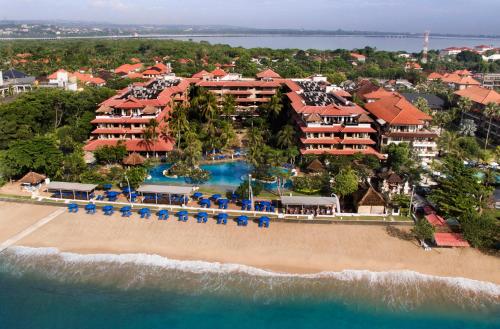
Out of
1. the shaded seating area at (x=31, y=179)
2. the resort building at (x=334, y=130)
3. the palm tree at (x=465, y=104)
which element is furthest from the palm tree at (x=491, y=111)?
the shaded seating area at (x=31, y=179)

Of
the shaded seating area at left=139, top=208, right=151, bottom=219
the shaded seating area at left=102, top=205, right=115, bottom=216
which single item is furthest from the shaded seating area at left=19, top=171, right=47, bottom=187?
the shaded seating area at left=139, top=208, right=151, bottom=219

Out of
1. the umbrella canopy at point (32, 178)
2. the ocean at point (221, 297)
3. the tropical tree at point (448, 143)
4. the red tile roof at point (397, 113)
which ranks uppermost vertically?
the red tile roof at point (397, 113)

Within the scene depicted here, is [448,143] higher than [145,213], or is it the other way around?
[448,143]

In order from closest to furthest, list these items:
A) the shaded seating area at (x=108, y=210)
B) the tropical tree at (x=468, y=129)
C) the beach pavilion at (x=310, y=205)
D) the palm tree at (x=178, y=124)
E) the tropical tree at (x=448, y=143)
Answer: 1. the beach pavilion at (x=310, y=205)
2. the shaded seating area at (x=108, y=210)
3. the tropical tree at (x=448, y=143)
4. the palm tree at (x=178, y=124)
5. the tropical tree at (x=468, y=129)

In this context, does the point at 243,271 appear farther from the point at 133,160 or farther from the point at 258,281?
the point at 133,160

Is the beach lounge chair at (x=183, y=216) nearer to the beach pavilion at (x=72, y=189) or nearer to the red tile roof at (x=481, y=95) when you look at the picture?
the beach pavilion at (x=72, y=189)

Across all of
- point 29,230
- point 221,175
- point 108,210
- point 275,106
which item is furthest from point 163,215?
point 275,106

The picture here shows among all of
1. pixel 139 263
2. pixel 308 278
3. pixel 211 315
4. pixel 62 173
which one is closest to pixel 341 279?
pixel 308 278

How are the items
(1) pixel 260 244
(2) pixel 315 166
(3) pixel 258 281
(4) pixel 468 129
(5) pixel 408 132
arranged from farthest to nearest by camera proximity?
1. (4) pixel 468 129
2. (5) pixel 408 132
3. (2) pixel 315 166
4. (1) pixel 260 244
5. (3) pixel 258 281
